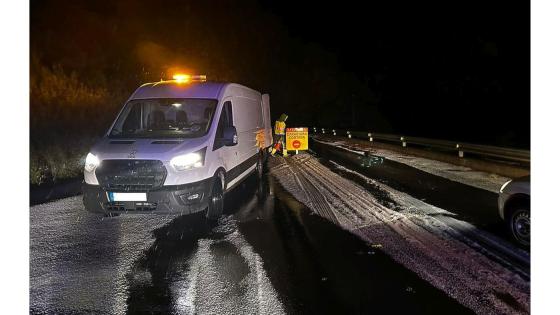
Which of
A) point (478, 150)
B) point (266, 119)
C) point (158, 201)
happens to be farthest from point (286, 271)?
point (478, 150)

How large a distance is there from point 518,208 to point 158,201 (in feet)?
16.6

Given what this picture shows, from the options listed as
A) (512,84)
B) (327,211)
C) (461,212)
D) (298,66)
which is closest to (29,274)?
(327,211)

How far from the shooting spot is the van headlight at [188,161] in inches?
256

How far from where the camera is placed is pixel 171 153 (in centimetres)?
650

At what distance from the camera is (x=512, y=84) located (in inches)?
2440

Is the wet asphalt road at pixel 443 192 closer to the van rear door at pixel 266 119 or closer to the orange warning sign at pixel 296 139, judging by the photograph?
the van rear door at pixel 266 119

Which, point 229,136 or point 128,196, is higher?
point 229,136

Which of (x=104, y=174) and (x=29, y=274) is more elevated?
(x=104, y=174)

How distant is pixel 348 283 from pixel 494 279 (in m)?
1.57

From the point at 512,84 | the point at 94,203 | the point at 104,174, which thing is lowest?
the point at 94,203

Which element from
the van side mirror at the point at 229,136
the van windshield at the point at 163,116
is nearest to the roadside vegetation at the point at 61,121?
the van windshield at the point at 163,116

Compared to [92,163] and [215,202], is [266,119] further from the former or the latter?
[92,163]

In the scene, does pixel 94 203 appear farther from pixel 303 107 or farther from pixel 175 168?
pixel 303 107

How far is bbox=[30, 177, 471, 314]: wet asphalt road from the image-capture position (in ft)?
13.5
